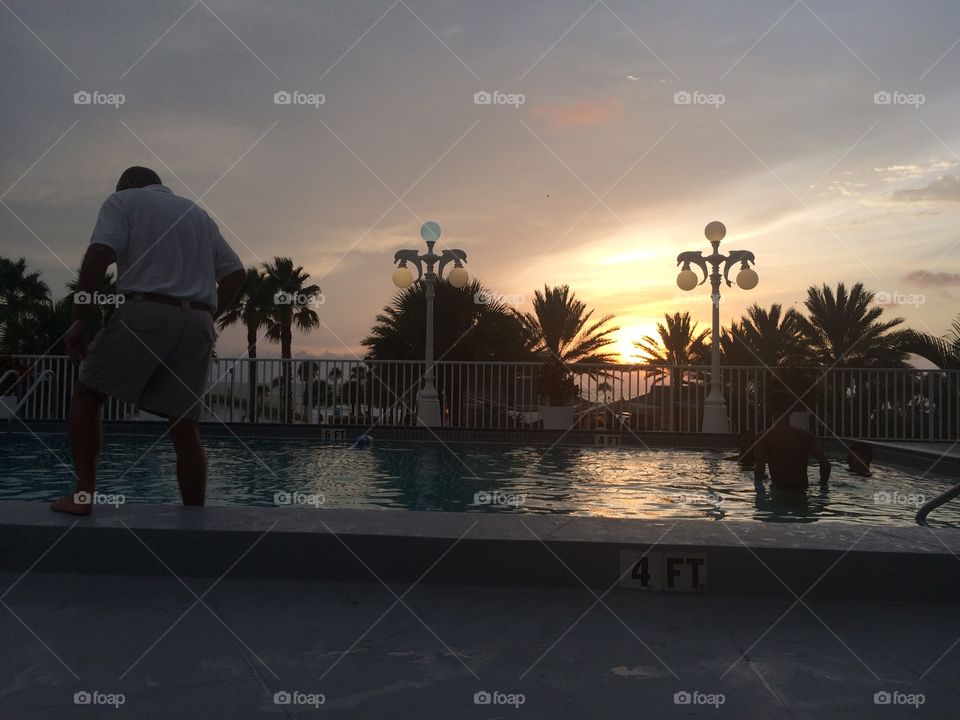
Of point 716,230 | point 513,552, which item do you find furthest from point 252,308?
point 513,552

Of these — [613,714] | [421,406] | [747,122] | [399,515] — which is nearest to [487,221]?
[421,406]

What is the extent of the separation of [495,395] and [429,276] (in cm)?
244

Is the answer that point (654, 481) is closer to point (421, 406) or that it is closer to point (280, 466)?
point (280, 466)

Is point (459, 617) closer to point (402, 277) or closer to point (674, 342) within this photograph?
point (402, 277)

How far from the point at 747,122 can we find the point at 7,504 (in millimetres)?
8910

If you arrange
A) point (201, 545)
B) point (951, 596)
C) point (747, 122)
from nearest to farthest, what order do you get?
point (951, 596)
point (201, 545)
point (747, 122)

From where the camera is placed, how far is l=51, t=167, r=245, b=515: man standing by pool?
10.2 ft

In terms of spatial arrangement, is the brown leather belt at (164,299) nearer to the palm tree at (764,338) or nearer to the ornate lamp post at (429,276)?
the ornate lamp post at (429,276)

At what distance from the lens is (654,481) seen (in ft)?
23.0

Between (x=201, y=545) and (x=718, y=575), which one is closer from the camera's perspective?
(x=718, y=575)

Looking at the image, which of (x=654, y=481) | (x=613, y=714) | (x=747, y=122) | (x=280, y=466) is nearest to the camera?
(x=613, y=714)

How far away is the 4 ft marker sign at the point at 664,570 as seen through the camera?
2.46 metres

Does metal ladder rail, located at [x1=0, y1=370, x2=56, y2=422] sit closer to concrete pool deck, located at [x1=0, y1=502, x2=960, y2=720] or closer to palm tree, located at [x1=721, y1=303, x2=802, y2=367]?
concrete pool deck, located at [x1=0, y1=502, x2=960, y2=720]

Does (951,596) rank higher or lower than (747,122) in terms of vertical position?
lower
